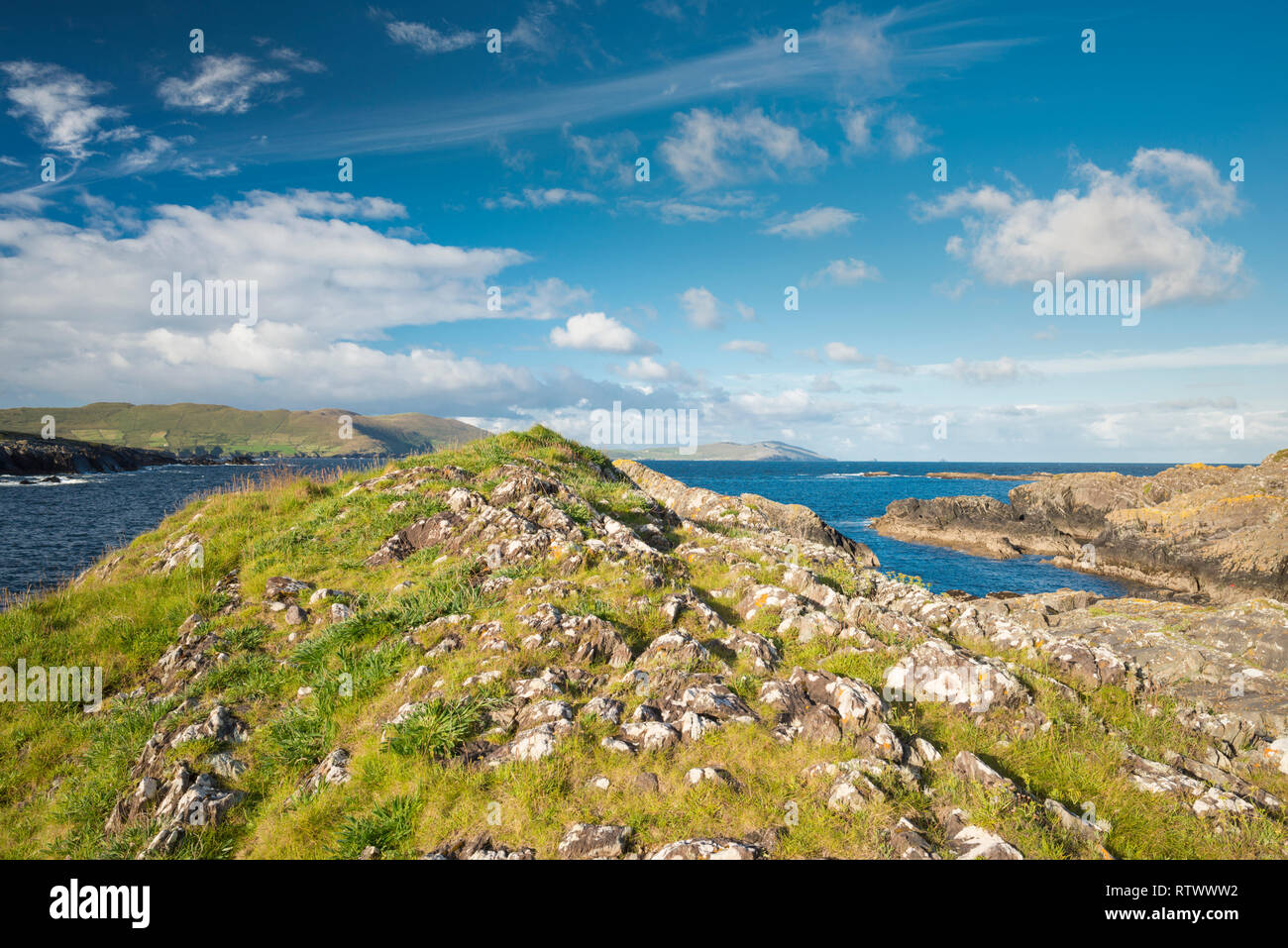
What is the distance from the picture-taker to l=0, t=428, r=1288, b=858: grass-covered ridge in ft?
19.9

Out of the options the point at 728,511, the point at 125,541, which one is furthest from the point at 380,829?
the point at 125,541

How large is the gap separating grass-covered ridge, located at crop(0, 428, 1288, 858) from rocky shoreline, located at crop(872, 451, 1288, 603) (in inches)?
1542

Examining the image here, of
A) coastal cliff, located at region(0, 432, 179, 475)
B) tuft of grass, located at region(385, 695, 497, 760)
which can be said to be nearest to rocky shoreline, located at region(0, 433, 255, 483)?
coastal cliff, located at region(0, 432, 179, 475)

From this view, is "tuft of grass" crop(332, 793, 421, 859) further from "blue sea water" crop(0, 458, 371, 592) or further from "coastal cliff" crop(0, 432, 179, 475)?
"coastal cliff" crop(0, 432, 179, 475)

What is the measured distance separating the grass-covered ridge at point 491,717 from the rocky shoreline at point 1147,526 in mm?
39168

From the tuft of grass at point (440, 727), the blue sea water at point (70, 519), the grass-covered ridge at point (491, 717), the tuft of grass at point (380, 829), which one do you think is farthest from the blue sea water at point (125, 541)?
the tuft of grass at point (380, 829)

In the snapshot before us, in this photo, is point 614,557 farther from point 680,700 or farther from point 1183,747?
point 1183,747

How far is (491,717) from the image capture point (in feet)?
25.1

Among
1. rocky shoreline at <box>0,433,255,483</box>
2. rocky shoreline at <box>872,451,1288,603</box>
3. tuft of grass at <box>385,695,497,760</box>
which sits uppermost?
rocky shoreline at <box>0,433,255,483</box>

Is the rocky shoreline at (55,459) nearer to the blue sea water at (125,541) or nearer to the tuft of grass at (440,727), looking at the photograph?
the blue sea water at (125,541)

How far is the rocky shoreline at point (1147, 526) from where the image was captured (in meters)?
35.7

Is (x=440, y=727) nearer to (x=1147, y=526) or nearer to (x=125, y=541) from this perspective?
(x=125, y=541)
